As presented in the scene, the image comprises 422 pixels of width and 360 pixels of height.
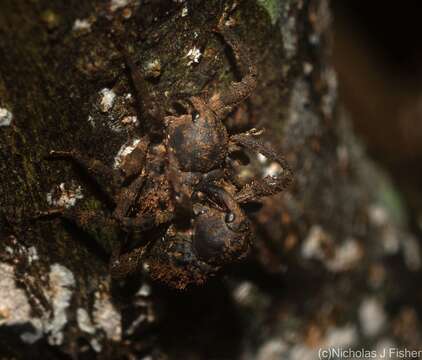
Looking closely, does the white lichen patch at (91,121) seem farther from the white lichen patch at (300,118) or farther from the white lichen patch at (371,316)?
the white lichen patch at (371,316)

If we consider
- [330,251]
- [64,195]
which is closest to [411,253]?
[330,251]

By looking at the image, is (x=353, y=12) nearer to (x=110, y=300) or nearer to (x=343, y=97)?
(x=343, y=97)

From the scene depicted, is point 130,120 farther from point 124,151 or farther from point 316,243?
point 316,243

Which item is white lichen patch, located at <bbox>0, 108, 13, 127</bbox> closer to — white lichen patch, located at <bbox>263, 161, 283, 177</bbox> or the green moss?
the green moss

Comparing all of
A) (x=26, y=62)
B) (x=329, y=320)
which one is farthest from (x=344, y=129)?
(x=26, y=62)

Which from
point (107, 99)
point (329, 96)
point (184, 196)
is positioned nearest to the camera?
point (107, 99)

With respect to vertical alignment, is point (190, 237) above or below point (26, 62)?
below
